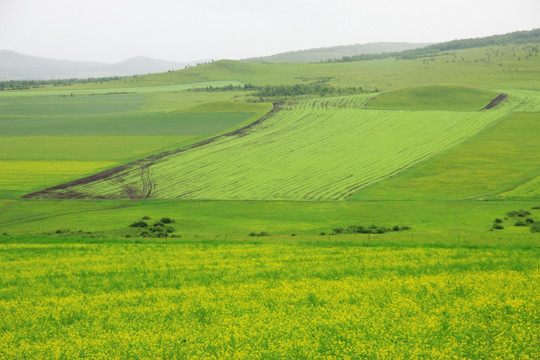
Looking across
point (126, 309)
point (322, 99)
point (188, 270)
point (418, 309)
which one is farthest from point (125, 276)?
point (322, 99)

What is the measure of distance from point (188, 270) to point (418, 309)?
11.1m

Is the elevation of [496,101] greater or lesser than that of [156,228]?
greater

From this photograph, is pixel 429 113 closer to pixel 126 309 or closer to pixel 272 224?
pixel 272 224

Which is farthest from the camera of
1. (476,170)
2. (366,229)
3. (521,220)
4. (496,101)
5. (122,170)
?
(496,101)

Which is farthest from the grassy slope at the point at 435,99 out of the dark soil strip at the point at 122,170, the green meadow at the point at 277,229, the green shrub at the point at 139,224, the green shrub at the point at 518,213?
the green shrub at the point at 139,224

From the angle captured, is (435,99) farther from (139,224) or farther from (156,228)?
(156,228)

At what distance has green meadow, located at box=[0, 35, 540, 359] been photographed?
15.1m

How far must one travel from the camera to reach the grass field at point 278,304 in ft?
46.0

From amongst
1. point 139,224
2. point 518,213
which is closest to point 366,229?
point 518,213

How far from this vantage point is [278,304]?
703 inches

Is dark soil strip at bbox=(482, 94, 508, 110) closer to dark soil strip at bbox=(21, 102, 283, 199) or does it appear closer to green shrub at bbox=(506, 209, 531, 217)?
dark soil strip at bbox=(21, 102, 283, 199)

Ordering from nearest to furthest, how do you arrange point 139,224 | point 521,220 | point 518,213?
1. point 521,220
2. point 518,213
3. point 139,224

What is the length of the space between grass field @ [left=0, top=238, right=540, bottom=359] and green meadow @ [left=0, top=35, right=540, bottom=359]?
86 mm

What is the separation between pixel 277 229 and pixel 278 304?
898 inches
